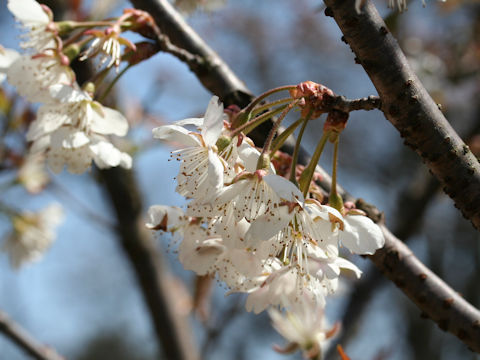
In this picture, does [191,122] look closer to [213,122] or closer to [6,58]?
[213,122]

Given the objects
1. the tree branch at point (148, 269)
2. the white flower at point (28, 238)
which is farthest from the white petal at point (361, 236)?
the white flower at point (28, 238)

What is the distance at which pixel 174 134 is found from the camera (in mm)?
816

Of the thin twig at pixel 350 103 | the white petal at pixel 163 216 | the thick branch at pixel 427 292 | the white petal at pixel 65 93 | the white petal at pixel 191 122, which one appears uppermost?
the thin twig at pixel 350 103

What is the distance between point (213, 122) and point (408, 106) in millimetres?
292

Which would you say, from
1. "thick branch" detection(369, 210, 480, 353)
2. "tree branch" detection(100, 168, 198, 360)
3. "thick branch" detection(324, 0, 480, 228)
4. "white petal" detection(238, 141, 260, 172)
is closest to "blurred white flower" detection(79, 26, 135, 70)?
"white petal" detection(238, 141, 260, 172)

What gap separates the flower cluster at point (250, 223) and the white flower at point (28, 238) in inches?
61.6

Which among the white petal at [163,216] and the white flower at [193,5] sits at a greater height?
the white flower at [193,5]

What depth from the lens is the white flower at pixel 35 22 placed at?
1.03 m

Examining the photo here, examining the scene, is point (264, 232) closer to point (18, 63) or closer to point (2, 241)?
point (18, 63)

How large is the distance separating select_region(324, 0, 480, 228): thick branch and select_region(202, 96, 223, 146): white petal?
21 cm

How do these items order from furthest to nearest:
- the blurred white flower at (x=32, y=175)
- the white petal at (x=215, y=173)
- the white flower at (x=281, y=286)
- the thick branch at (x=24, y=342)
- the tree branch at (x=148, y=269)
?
the blurred white flower at (x=32, y=175) → the tree branch at (x=148, y=269) → the thick branch at (x=24, y=342) → the white flower at (x=281, y=286) → the white petal at (x=215, y=173)

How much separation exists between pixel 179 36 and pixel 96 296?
11.3 m

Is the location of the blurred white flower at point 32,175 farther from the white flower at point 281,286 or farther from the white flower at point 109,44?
the white flower at point 281,286

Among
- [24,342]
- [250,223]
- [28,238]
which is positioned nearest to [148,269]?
[28,238]
